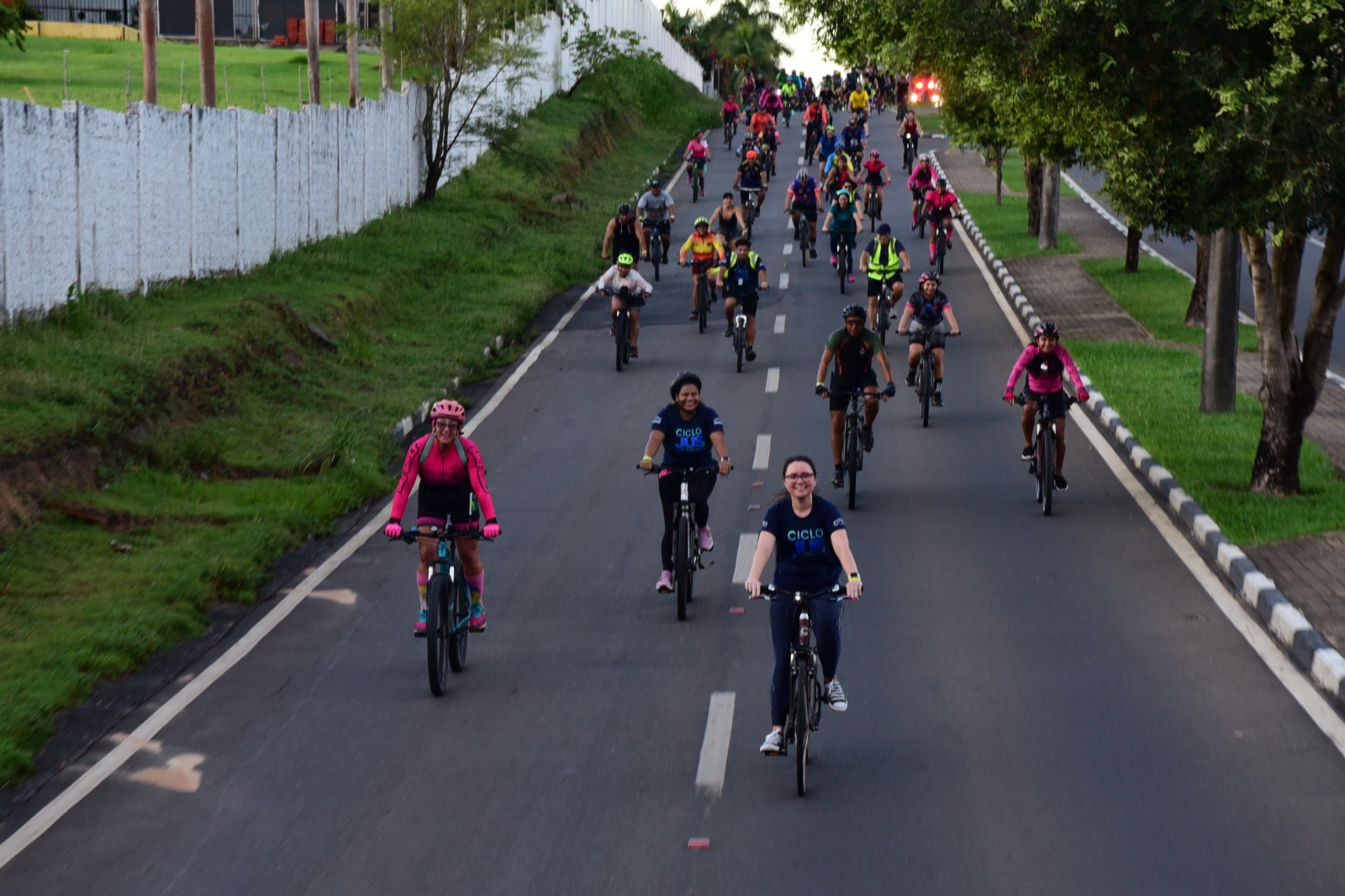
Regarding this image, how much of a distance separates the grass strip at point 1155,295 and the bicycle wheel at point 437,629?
54.6 ft

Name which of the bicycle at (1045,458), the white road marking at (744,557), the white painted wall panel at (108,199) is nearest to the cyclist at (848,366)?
the bicycle at (1045,458)

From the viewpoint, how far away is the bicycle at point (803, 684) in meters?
8.75

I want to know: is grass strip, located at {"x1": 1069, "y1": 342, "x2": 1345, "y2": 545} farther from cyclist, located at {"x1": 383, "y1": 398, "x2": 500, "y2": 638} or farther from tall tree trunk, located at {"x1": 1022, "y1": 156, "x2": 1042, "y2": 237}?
tall tree trunk, located at {"x1": 1022, "y1": 156, "x2": 1042, "y2": 237}

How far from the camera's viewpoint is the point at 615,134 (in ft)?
201

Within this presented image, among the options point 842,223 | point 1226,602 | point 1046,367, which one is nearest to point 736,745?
point 1226,602

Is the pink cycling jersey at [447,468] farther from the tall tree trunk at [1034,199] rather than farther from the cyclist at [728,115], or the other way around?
the cyclist at [728,115]

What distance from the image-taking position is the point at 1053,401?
635 inches

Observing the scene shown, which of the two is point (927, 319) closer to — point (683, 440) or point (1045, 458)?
point (1045, 458)

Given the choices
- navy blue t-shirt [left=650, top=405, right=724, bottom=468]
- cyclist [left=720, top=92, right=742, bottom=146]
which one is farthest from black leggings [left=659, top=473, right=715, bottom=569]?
cyclist [left=720, top=92, right=742, bottom=146]

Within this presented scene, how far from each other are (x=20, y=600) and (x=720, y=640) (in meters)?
4.96

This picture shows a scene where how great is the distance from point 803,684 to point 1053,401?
800 centimetres

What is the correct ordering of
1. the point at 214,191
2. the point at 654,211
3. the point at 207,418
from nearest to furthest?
the point at 207,418, the point at 214,191, the point at 654,211

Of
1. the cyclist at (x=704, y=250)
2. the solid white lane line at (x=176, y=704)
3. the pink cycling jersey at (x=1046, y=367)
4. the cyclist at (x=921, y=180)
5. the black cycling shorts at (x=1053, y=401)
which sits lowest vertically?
the solid white lane line at (x=176, y=704)

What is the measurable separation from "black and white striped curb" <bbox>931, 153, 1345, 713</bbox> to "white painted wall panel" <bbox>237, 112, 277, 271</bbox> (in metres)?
12.5
